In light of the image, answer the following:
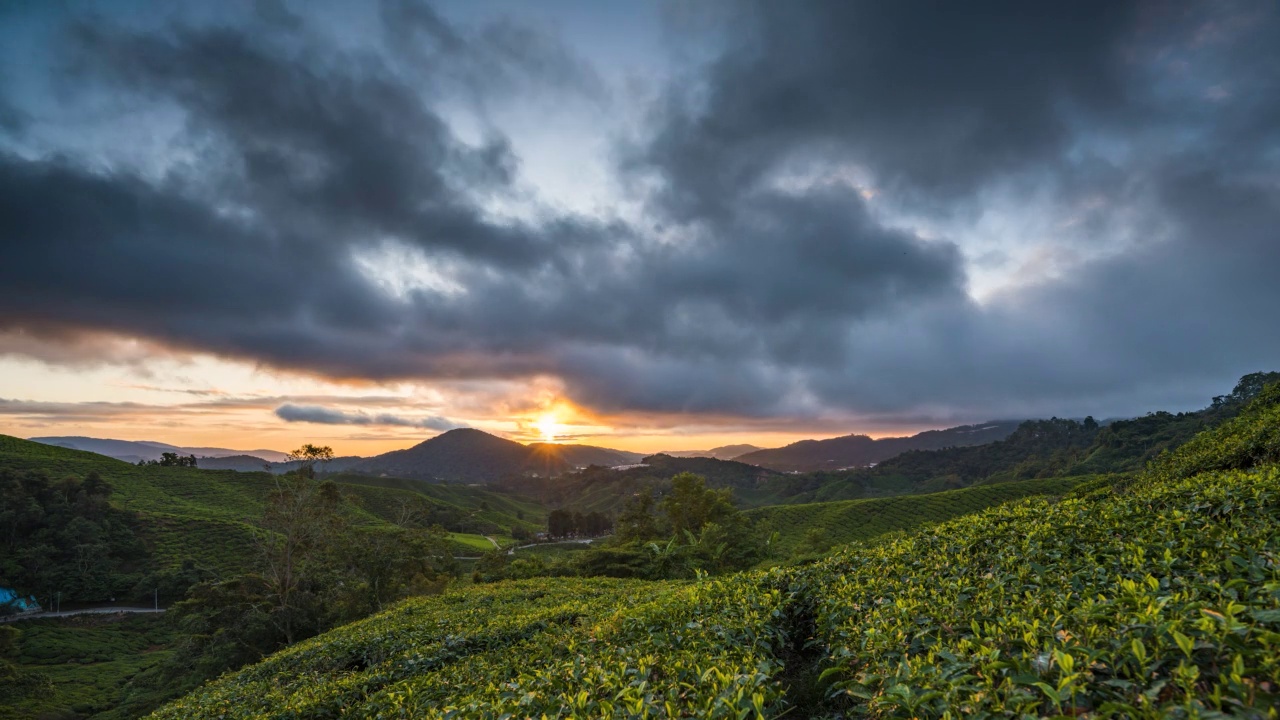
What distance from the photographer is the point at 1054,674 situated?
2.85 m

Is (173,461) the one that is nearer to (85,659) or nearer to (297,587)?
(85,659)

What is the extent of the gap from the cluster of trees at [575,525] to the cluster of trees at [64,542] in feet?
218

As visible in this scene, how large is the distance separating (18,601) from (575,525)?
274ft

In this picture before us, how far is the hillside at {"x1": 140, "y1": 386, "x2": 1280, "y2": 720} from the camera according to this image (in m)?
2.61

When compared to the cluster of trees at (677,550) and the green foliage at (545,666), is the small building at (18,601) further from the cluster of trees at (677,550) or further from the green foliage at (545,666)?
the green foliage at (545,666)

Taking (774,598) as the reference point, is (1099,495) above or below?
above

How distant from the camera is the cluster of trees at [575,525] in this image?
373 feet

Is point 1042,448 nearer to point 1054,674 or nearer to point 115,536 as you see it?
point 1054,674

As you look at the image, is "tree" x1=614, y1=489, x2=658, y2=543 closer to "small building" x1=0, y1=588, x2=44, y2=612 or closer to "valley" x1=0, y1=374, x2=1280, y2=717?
"valley" x1=0, y1=374, x2=1280, y2=717

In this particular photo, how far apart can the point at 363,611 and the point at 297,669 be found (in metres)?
17.9

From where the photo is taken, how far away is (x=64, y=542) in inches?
2544

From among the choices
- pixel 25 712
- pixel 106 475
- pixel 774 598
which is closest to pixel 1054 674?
pixel 774 598

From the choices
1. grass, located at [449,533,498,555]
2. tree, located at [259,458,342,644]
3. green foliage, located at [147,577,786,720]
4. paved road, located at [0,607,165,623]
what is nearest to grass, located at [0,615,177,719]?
paved road, located at [0,607,165,623]

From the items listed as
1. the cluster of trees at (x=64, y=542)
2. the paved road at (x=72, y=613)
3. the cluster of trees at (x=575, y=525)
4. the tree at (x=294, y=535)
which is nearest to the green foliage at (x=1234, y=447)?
the tree at (x=294, y=535)
